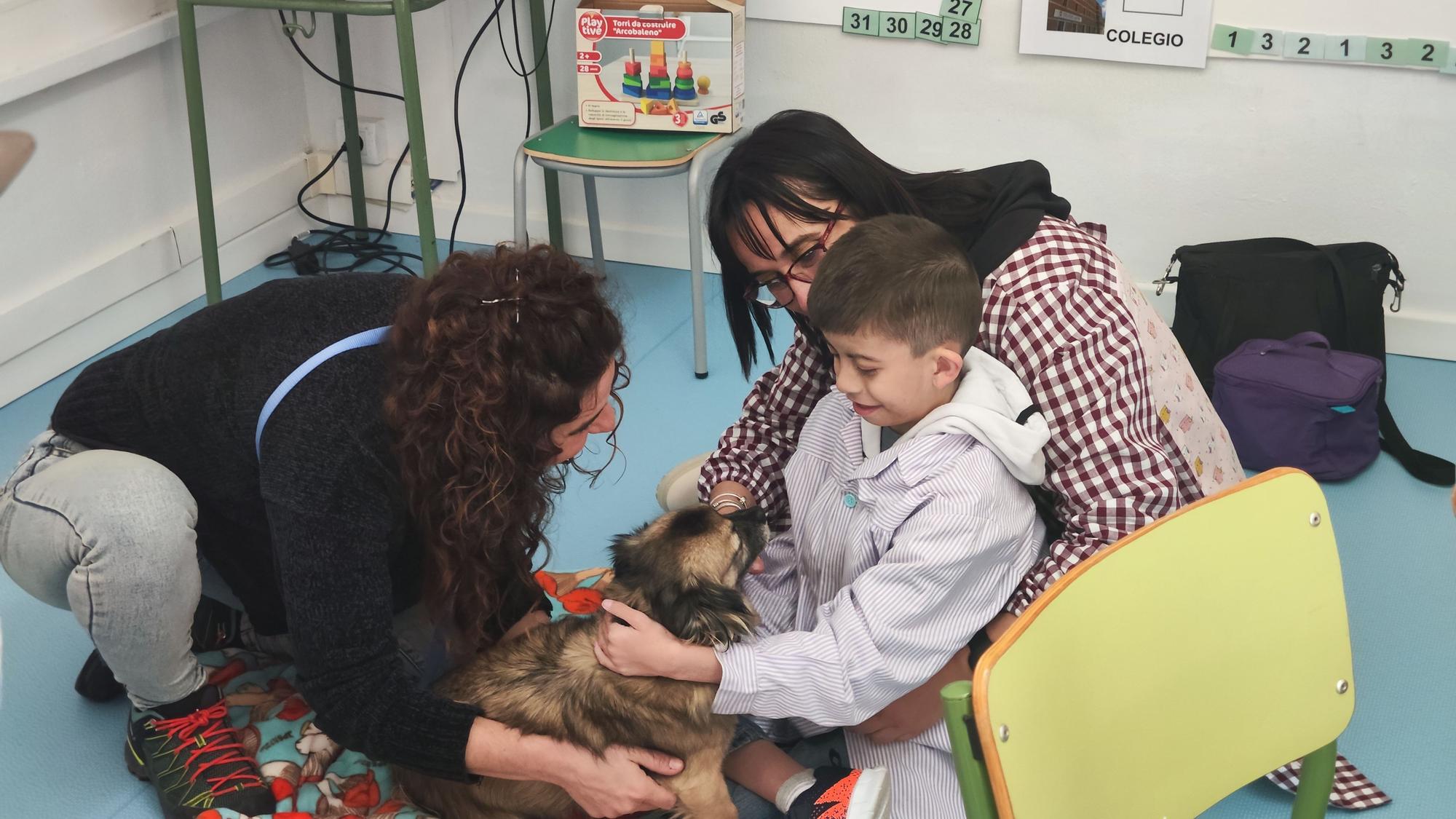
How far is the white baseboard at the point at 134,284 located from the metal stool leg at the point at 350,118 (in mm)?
206

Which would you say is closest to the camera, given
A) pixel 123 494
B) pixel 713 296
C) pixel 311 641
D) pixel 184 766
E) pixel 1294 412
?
pixel 311 641

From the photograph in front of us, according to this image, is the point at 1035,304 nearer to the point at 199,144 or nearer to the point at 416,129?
the point at 416,129

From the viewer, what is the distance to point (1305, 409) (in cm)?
263

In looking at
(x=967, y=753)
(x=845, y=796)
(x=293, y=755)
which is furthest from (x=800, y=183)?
(x=293, y=755)

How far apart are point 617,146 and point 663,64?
0.79ft

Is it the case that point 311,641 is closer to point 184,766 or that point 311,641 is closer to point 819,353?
point 184,766

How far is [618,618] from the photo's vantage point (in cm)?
157

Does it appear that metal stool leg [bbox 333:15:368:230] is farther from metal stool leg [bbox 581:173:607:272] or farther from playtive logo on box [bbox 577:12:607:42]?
playtive logo on box [bbox 577:12:607:42]

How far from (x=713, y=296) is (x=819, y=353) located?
1.56 metres

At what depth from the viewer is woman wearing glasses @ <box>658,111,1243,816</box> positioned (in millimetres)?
1636

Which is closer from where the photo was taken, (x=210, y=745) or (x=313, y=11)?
(x=210, y=745)

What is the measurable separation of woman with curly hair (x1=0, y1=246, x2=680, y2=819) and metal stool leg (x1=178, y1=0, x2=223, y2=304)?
59.1 inches

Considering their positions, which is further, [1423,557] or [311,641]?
[1423,557]

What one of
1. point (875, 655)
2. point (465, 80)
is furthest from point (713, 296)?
point (875, 655)
